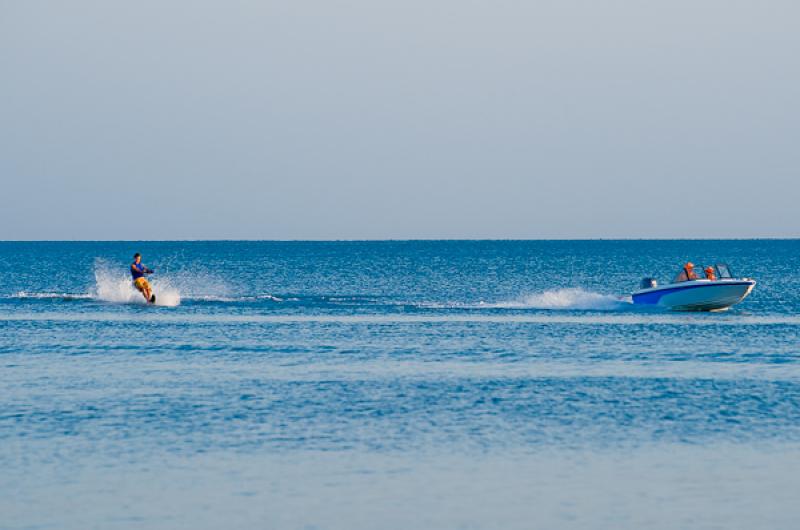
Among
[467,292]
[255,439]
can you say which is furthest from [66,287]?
[255,439]

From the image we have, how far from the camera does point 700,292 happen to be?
2003 inches

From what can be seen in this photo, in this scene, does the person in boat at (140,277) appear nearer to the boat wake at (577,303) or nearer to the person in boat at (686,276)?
the boat wake at (577,303)

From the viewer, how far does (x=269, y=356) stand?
3609 centimetres

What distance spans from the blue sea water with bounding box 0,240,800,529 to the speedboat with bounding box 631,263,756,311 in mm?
2512

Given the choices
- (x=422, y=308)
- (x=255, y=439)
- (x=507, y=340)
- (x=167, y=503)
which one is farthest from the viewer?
(x=422, y=308)

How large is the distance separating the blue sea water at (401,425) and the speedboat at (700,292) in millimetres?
2512

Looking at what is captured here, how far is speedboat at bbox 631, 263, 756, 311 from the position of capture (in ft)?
166

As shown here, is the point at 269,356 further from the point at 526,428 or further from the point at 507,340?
the point at 526,428

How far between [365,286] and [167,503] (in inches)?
2896

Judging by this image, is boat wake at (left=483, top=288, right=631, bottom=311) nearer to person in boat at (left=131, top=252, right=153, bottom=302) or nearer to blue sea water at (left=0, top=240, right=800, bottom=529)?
blue sea water at (left=0, top=240, right=800, bottom=529)

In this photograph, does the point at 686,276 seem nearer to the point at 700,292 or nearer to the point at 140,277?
the point at 700,292

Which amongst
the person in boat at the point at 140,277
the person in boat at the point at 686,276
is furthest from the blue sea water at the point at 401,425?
the person in boat at the point at 140,277

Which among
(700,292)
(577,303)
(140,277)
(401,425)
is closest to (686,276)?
(700,292)

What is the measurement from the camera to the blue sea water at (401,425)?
1650cm
